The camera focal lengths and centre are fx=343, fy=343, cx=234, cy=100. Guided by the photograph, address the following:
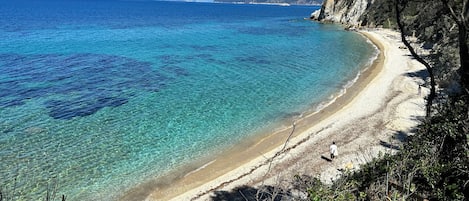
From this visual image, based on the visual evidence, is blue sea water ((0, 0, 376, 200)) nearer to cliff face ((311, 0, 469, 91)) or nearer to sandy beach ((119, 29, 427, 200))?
sandy beach ((119, 29, 427, 200))

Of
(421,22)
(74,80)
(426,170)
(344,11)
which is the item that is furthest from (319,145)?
(344,11)

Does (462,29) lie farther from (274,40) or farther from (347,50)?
(274,40)

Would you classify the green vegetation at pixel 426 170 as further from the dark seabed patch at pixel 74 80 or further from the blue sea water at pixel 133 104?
the dark seabed patch at pixel 74 80

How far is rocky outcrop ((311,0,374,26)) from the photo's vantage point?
83.0 meters

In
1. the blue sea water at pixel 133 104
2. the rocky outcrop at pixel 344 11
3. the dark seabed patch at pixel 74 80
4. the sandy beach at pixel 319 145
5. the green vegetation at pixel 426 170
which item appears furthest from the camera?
the rocky outcrop at pixel 344 11

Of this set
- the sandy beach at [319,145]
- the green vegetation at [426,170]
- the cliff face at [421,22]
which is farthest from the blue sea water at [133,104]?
the cliff face at [421,22]

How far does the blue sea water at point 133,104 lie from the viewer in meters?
15.7

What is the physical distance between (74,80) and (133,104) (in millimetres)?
9207

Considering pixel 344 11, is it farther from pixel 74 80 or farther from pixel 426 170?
pixel 426 170

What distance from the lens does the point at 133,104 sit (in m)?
24.1

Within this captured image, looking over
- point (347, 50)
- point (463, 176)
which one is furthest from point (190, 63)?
point (463, 176)

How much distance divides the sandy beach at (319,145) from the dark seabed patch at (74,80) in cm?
1059

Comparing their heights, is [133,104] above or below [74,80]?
above

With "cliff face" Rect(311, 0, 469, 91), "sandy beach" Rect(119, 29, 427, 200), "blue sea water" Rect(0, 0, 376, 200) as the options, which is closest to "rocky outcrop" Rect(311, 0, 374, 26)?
"cliff face" Rect(311, 0, 469, 91)
